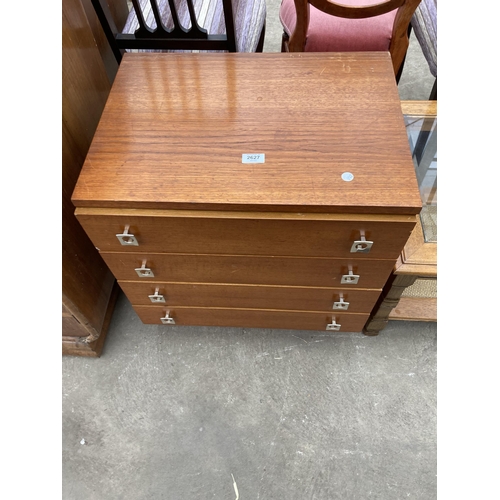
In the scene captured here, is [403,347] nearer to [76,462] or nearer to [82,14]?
[76,462]

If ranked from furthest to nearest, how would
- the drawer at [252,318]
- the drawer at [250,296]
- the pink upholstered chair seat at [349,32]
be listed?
the pink upholstered chair seat at [349,32] < the drawer at [252,318] < the drawer at [250,296]

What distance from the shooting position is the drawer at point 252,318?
1.13 m

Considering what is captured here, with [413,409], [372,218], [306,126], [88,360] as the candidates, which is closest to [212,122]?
[306,126]

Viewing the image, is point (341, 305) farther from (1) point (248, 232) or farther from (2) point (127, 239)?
(2) point (127, 239)

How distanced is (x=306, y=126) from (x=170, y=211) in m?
0.34

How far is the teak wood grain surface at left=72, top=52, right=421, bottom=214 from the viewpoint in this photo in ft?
2.54

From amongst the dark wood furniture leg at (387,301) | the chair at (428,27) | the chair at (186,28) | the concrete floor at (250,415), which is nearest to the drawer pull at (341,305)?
the dark wood furniture leg at (387,301)

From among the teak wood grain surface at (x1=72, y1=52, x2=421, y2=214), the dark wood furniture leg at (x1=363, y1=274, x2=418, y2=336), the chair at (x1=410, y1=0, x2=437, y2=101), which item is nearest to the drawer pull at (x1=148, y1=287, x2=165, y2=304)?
the teak wood grain surface at (x1=72, y1=52, x2=421, y2=214)

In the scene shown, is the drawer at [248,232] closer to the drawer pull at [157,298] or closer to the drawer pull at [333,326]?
the drawer pull at [157,298]

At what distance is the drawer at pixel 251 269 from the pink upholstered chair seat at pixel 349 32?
0.78 m

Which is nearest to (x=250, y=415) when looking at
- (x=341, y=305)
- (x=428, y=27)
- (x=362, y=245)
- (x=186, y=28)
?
(x=341, y=305)

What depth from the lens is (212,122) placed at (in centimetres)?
88

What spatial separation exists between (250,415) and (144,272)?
53 cm

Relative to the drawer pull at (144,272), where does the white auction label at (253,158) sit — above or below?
above
